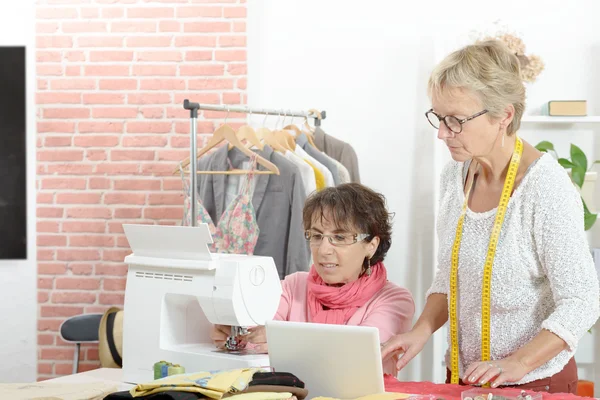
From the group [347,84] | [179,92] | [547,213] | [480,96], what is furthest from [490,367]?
[179,92]

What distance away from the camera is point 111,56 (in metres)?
4.40

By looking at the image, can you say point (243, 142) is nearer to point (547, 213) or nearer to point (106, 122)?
Answer: point (106, 122)

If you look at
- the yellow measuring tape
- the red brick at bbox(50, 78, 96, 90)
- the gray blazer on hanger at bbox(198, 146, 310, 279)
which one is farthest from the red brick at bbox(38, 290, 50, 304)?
the yellow measuring tape

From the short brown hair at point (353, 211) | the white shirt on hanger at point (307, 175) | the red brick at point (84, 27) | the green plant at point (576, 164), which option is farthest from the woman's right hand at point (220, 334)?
the red brick at point (84, 27)

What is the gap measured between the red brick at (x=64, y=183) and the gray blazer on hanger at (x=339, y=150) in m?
1.41

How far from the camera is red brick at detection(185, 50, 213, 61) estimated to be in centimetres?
433

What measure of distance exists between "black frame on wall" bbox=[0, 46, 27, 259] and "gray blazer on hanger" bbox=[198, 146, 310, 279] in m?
1.35

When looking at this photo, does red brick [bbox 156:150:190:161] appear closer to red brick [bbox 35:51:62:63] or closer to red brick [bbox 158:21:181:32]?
red brick [bbox 158:21:181:32]

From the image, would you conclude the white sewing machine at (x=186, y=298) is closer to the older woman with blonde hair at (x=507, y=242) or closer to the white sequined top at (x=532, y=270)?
the older woman with blonde hair at (x=507, y=242)

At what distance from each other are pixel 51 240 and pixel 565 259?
3.22m

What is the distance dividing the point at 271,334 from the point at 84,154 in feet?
9.47

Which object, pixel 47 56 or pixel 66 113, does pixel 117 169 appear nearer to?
pixel 66 113

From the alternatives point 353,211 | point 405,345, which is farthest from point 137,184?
point 405,345

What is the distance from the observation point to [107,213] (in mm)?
4457
